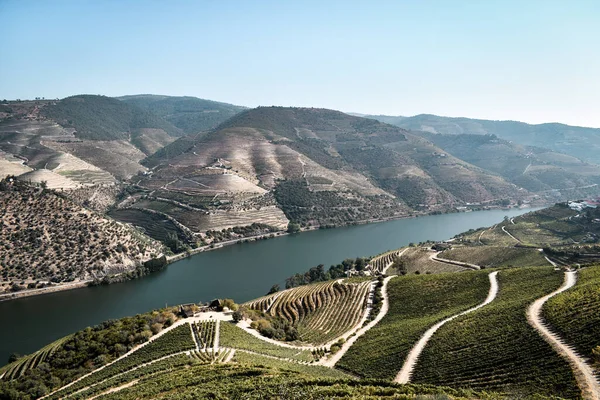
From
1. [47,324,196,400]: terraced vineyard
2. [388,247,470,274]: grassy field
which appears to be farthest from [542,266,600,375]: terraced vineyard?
[388,247,470,274]: grassy field

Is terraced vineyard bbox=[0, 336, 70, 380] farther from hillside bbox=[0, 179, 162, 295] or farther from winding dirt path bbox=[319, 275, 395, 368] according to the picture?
hillside bbox=[0, 179, 162, 295]

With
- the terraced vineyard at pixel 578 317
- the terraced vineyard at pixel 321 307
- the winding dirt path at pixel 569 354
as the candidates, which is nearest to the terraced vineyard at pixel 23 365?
the terraced vineyard at pixel 321 307

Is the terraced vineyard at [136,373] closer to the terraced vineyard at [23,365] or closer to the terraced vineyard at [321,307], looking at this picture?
the terraced vineyard at [23,365]

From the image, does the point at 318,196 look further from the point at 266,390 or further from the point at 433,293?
the point at 266,390

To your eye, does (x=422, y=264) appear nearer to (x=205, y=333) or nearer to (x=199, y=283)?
(x=199, y=283)

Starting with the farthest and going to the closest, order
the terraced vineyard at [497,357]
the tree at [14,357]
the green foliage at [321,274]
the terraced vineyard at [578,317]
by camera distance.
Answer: the green foliage at [321,274], the tree at [14,357], the terraced vineyard at [578,317], the terraced vineyard at [497,357]
